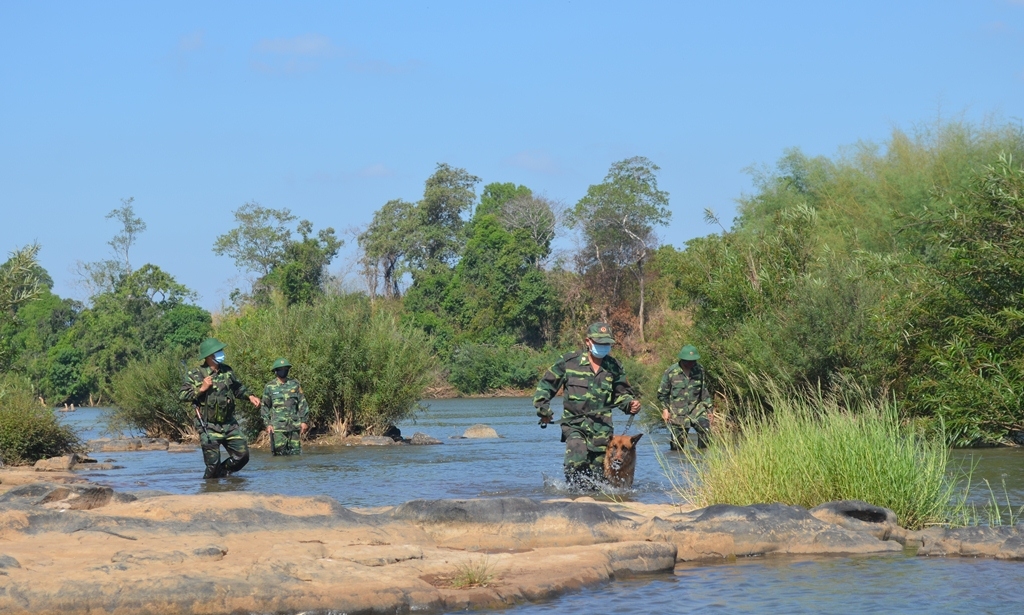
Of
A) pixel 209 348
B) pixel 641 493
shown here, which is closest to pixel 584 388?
pixel 641 493

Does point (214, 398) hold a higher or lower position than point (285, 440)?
higher

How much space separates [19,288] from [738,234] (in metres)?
15.1

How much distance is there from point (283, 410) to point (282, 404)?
12 centimetres

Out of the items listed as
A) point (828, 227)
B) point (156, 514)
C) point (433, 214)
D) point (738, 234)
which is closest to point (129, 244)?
point (433, 214)

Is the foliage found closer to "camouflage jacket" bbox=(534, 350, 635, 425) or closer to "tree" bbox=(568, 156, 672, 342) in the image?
"camouflage jacket" bbox=(534, 350, 635, 425)

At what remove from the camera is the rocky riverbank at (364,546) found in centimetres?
704

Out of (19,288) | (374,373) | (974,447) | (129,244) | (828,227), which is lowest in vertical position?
(974,447)

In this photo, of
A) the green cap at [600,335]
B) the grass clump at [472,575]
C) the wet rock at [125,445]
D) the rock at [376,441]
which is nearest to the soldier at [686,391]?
the green cap at [600,335]

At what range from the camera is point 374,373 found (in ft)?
81.6

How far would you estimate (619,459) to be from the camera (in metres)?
12.2

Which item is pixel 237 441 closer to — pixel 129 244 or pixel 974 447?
pixel 974 447

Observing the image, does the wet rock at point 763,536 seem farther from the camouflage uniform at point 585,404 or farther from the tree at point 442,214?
the tree at point 442,214

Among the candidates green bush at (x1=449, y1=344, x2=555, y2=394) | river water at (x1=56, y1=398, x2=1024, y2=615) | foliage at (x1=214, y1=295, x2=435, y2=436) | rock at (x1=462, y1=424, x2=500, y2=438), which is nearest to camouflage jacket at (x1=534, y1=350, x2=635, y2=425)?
river water at (x1=56, y1=398, x2=1024, y2=615)

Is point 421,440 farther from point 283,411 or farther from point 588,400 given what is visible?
point 588,400
